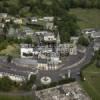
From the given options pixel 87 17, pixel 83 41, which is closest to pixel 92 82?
pixel 83 41

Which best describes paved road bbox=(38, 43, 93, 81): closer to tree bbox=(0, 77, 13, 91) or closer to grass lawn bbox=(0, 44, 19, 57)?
tree bbox=(0, 77, 13, 91)

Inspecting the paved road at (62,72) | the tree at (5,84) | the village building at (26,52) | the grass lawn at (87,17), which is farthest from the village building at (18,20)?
the tree at (5,84)

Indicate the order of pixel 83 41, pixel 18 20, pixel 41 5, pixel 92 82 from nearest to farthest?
pixel 92 82, pixel 83 41, pixel 18 20, pixel 41 5

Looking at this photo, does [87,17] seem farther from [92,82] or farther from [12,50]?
[92,82]

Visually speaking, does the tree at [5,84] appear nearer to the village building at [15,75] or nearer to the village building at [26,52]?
the village building at [15,75]

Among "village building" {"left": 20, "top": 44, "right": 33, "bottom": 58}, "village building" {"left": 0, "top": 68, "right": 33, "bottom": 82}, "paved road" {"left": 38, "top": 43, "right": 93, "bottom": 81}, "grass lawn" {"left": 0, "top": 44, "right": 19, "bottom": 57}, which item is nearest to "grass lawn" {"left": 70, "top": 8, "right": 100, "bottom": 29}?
"grass lawn" {"left": 0, "top": 44, "right": 19, "bottom": 57}
